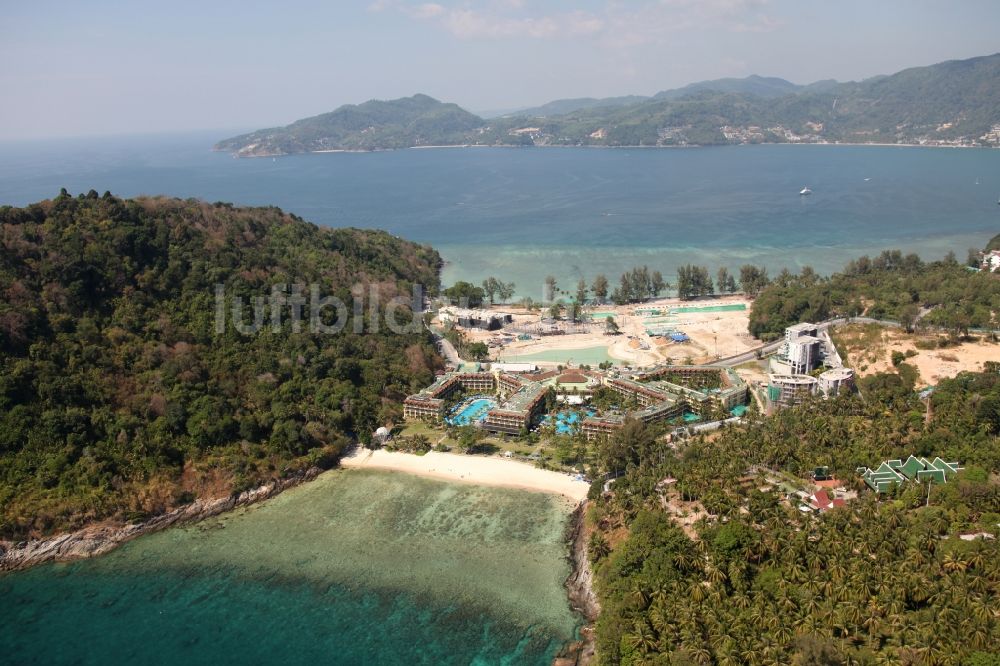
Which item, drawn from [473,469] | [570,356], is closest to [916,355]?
[570,356]

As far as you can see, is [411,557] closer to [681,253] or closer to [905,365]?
[905,365]

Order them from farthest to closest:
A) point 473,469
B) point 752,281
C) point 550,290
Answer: point 550,290
point 752,281
point 473,469

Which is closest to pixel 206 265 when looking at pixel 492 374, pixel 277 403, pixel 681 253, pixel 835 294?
pixel 277 403

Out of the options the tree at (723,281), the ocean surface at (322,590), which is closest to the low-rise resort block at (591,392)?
the ocean surface at (322,590)

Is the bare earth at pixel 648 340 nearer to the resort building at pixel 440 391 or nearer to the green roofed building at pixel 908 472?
the resort building at pixel 440 391

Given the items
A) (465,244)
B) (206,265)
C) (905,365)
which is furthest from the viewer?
(465,244)

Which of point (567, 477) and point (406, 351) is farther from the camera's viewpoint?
point (406, 351)

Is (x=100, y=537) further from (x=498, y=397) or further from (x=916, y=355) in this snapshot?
(x=916, y=355)
